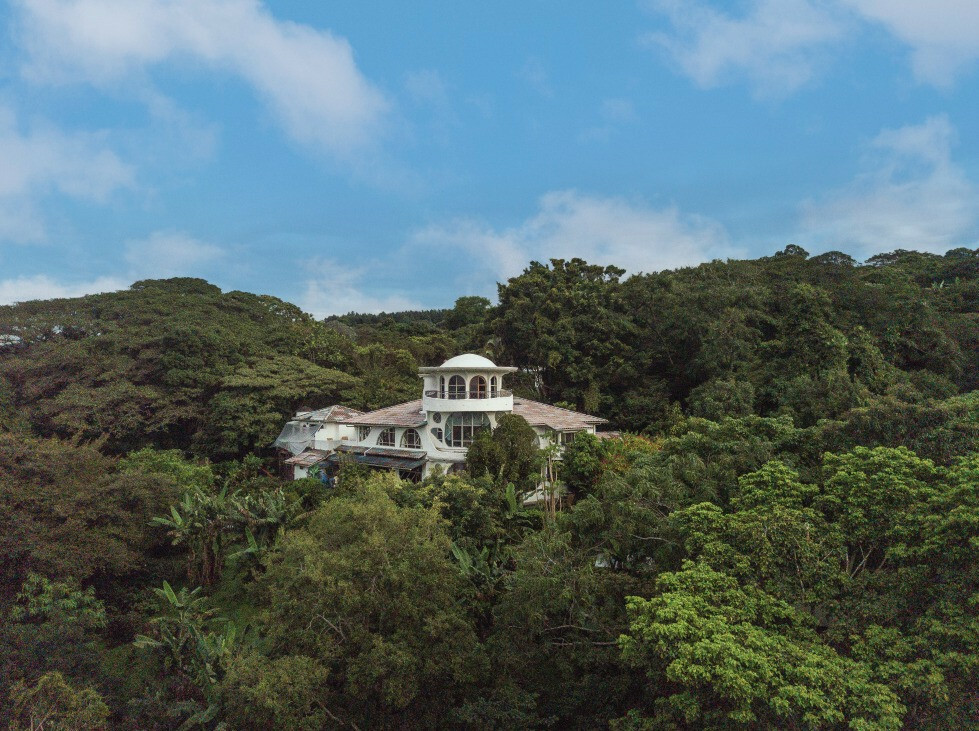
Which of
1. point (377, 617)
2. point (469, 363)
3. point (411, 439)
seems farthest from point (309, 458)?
point (377, 617)

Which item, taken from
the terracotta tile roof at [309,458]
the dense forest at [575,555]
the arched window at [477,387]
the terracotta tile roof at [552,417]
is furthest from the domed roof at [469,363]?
the terracotta tile roof at [309,458]

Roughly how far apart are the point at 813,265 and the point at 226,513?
32.4 metres

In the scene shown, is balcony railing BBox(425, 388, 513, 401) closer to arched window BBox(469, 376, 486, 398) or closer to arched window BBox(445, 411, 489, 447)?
arched window BBox(469, 376, 486, 398)

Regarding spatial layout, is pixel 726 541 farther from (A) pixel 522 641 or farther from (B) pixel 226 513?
(B) pixel 226 513

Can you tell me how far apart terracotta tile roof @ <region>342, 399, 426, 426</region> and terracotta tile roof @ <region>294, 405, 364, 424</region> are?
0.61 metres

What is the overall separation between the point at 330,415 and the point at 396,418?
4554 mm

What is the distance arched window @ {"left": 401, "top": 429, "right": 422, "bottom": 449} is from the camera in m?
23.1

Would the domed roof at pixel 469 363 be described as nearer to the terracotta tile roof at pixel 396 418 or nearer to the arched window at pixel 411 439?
the terracotta tile roof at pixel 396 418

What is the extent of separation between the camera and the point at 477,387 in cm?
2219

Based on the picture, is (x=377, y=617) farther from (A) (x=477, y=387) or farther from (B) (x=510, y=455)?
(A) (x=477, y=387)

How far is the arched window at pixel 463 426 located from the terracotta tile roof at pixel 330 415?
645 cm

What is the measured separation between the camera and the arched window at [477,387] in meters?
22.1

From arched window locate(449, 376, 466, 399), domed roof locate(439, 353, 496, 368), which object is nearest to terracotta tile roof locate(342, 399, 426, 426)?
arched window locate(449, 376, 466, 399)

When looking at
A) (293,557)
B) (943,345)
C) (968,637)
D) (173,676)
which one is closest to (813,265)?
(943,345)
